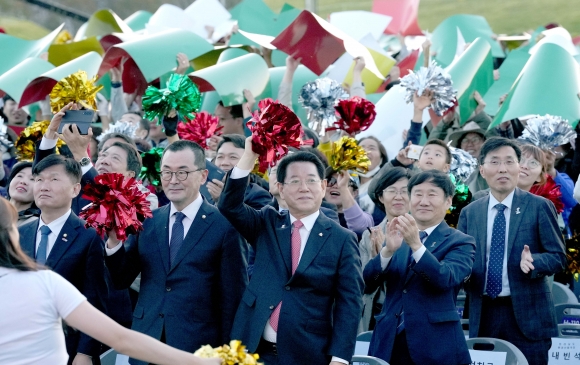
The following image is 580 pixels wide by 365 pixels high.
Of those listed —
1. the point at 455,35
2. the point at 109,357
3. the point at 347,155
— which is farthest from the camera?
the point at 455,35

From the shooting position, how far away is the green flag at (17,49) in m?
10.9

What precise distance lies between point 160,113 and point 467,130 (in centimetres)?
311

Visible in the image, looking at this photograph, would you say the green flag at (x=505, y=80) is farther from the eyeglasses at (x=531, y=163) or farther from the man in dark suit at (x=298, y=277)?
the man in dark suit at (x=298, y=277)

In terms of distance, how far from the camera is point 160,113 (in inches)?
271

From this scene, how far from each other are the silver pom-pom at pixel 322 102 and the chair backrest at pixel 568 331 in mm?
2526

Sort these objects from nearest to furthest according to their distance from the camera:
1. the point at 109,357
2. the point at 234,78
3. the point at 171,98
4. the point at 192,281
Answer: the point at 192,281 < the point at 109,357 < the point at 171,98 < the point at 234,78

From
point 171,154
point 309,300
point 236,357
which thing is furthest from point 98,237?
point 236,357

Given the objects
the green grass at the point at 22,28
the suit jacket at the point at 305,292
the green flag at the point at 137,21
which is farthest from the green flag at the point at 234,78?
the green grass at the point at 22,28

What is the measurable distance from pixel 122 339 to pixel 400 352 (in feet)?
7.62

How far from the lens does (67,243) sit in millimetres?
5375

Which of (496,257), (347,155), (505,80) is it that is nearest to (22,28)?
(505,80)

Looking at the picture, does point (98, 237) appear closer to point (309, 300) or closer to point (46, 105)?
point (309, 300)

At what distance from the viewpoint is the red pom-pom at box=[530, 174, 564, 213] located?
6922 millimetres

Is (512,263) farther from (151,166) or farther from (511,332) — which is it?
(151,166)
